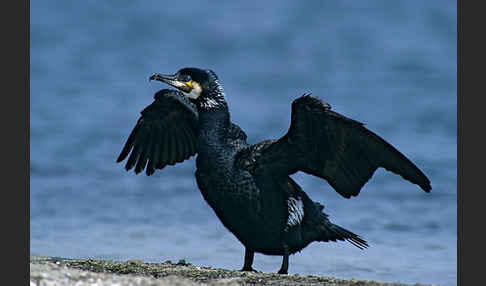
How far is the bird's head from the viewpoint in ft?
30.1

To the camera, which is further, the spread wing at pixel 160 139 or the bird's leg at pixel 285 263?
the spread wing at pixel 160 139

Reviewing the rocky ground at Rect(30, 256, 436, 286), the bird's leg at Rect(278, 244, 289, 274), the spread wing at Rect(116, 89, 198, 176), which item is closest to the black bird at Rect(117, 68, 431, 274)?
the bird's leg at Rect(278, 244, 289, 274)

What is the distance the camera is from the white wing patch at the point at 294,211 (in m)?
8.85

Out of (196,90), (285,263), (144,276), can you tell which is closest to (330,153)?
(285,263)

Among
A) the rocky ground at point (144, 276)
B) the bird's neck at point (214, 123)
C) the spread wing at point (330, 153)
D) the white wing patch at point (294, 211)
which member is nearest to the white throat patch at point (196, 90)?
the bird's neck at point (214, 123)

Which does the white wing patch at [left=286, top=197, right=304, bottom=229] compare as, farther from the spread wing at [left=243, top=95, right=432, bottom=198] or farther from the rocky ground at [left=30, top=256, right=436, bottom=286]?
the rocky ground at [left=30, top=256, right=436, bottom=286]

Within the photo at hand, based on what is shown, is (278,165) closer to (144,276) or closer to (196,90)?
(196,90)

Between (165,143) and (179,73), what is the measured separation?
49.2 inches

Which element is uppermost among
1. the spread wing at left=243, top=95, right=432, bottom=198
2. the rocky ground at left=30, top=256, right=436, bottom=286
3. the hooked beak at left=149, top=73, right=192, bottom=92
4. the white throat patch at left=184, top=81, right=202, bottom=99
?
the hooked beak at left=149, top=73, right=192, bottom=92

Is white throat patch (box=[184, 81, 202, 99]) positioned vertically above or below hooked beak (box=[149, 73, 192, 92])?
below

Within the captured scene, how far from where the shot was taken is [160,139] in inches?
406

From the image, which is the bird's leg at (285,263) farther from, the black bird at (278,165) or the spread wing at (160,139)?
the spread wing at (160,139)

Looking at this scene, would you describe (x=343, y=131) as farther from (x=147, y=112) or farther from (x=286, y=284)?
(x=147, y=112)

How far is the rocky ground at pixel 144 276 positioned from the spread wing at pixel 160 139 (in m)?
1.48
